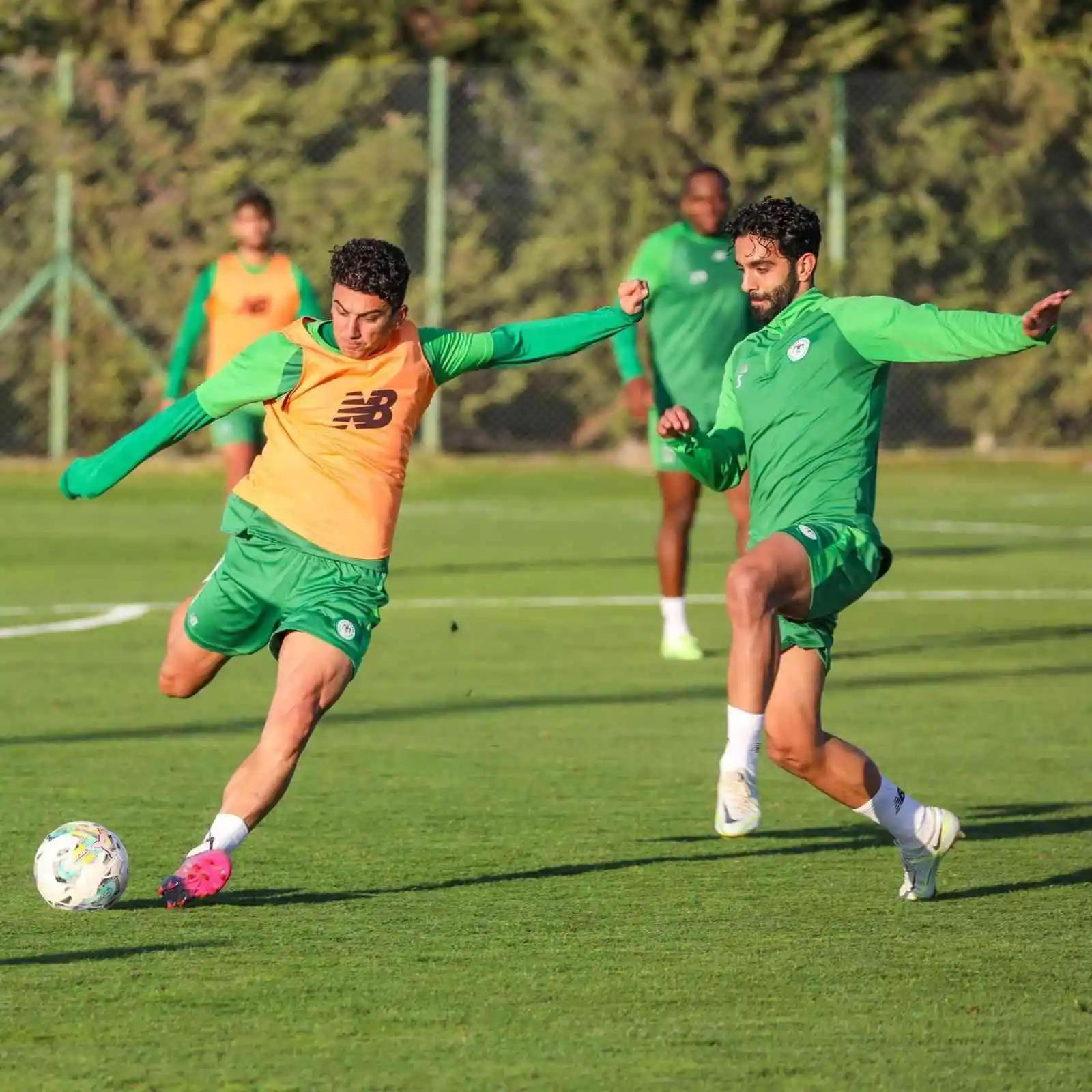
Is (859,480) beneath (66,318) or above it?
above

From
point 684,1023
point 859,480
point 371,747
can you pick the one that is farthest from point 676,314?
point 684,1023

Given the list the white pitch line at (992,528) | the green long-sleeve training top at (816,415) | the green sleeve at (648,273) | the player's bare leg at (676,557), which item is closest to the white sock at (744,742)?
the green long-sleeve training top at (816,415)

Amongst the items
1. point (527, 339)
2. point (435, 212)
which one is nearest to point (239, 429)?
point (527, 339)

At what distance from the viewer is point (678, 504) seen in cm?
1239

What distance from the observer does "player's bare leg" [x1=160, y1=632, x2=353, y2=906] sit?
6594mm

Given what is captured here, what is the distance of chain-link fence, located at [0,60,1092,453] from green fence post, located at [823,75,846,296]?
0.9 inches

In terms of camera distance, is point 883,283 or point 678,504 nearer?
point 678,504

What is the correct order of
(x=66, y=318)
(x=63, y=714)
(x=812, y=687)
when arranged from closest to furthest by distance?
(x=812, y=687)
(x=63, y=714)
(x=66, y=318)

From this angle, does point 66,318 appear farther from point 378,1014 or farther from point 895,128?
point 378,1014

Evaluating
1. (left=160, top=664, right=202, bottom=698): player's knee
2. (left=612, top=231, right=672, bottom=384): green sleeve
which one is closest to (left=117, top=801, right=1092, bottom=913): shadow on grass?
(left=160, top=664, right=202, bottom=698): player's knee

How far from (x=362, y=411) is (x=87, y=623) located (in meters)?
6.37

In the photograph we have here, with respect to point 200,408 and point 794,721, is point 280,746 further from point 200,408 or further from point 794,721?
point 794,721

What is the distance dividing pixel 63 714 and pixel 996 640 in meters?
5.10

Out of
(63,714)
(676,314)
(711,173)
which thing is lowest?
(63,714)
